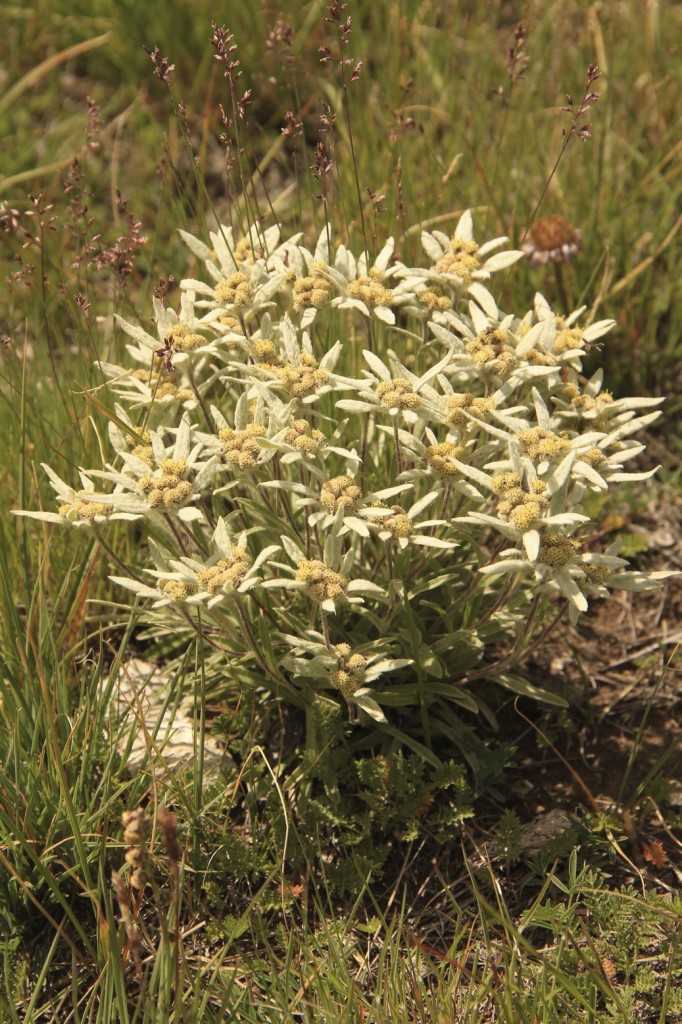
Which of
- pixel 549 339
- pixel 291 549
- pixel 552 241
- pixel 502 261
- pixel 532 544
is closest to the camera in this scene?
pixel 532 544

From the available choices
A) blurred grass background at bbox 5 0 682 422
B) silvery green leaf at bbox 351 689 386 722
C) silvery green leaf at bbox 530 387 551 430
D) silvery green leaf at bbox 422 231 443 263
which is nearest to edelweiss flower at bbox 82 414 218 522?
silvery green leaf at bbox 351 689 386 722

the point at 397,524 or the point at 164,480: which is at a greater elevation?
the point at 164,480

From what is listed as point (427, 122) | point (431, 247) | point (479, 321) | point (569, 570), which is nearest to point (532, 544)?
point (569, 570)

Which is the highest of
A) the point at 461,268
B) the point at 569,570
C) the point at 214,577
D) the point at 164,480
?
the point at 461,268

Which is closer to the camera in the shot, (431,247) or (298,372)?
(298,372)

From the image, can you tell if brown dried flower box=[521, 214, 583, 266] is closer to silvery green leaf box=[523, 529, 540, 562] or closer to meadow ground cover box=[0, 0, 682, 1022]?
meadow ground cover box=[0, 0, 682, 1022]

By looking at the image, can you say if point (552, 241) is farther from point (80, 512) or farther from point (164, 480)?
point (80, 512)

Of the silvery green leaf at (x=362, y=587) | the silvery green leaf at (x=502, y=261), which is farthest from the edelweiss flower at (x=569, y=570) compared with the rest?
the silvery green leaf at (x=502, y=261)
